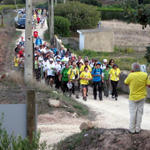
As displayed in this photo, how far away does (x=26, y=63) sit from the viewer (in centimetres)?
1725

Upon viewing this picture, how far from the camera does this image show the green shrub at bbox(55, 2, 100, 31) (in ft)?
150

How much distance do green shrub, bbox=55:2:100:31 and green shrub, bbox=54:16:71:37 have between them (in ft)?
9.63

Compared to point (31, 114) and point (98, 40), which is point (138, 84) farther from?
point (98, 40)

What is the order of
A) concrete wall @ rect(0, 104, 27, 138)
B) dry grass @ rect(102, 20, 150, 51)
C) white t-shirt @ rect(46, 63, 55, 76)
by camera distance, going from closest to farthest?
concrete wall @ rect(0, 104, 27, 138), white t-shirt @ rect(46, 63, 55, 76), dry grass @ rect(102, 20, 150, 51)

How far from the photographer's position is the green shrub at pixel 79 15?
4578cm

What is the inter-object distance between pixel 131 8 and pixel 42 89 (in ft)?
26.9

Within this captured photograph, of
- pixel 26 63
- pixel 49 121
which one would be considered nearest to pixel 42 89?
pixel 26 63

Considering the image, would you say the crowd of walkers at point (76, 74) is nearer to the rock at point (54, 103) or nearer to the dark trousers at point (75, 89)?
the dark trousers at point (75, 89)

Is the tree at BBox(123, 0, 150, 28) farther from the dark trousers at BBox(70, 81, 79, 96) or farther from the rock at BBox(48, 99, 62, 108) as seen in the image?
the dark trousers at BBox(70, 81, 79, 96)

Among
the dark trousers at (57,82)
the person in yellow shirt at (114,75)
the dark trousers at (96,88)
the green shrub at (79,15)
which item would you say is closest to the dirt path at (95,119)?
the dark trousers at (96,88)

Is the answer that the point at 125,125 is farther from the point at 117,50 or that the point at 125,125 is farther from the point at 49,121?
the point at 117,50

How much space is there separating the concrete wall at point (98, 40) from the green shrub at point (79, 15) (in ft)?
32.0

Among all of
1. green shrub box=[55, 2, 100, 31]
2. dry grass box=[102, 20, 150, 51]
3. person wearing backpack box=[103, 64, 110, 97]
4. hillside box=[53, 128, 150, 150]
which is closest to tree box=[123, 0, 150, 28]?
hillside box=[53, 128, 150, 150]

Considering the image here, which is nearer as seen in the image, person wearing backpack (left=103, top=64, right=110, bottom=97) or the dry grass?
person wearing backpack (left=103, top=64, right=110, bottom=97)
